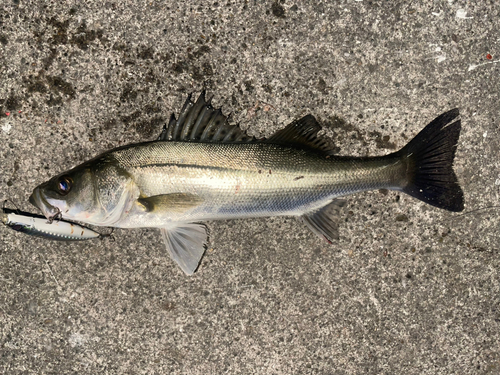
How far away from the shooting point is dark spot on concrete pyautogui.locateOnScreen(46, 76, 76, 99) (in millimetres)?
2512

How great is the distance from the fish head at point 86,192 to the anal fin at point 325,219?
1170 mm

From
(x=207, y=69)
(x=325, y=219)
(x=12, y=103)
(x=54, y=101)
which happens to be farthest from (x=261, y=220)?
(x=12, y=103)

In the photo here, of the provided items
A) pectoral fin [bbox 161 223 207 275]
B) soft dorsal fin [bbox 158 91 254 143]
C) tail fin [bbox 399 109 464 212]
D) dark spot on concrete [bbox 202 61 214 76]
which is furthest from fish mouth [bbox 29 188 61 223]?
tail fin [bbox 399 109 464 212]

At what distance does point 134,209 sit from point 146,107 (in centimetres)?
75

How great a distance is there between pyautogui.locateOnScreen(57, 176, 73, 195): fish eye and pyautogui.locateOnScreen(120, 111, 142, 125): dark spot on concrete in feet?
1.91

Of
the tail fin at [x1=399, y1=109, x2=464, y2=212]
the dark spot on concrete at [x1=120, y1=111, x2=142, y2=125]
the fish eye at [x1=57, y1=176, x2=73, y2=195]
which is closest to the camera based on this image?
the fish eye at [x1=57, y1=176, x2=73, y2=195]

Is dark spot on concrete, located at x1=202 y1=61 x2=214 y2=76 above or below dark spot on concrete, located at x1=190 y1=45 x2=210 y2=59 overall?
below

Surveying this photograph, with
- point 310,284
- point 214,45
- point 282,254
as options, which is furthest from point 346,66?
point 310,284

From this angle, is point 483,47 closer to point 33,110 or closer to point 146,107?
point 146,107

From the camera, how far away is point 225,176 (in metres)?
2.22

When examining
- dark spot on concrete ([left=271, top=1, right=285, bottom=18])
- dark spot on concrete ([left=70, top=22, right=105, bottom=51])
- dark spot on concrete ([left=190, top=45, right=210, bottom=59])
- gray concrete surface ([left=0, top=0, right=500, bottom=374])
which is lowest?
gray concrete surface ([left=0, top=0, right=500, bottom=374])

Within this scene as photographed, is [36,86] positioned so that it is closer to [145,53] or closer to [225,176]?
[145,53]

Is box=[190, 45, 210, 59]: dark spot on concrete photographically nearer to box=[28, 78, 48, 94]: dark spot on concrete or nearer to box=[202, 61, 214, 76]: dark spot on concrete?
box=[202, 61, 214, 76]: dark spot on concrete

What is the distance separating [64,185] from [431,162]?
90.6 inches
